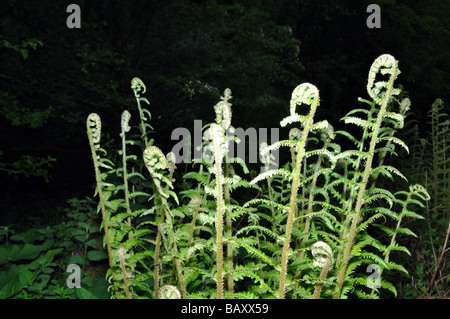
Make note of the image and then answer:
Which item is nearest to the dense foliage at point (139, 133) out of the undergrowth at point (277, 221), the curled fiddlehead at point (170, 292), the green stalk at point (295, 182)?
the undergrowth at point (277, 221)

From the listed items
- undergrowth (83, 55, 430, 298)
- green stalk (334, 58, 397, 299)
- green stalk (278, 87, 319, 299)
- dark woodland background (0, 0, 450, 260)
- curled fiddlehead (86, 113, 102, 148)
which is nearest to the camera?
green stalk (278, 87, 319, 299)

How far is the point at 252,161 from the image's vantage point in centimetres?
577

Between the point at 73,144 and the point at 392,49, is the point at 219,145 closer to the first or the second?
the point at 73,144

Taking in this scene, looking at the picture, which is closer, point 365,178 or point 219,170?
point 219,170

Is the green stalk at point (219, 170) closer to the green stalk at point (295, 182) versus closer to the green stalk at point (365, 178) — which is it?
the green stalk at point (295, 182)

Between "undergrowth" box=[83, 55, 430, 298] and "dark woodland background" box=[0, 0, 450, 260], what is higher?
"dark woodland background" box=[0, 0, 450, 260]

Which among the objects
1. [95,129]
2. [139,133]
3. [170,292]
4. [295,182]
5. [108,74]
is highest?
[108,74]

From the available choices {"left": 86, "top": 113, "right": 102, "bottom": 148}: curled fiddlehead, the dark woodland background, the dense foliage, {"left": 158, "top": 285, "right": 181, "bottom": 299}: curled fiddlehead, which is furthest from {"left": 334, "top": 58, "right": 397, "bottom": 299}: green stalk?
the dark woodland background

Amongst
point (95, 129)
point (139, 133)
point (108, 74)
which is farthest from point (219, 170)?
point (139, 133)

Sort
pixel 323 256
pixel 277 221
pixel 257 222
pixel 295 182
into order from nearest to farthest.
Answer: pixel 295 182 < pixel 323 256 < pixel 257 222 < pixel 277 221

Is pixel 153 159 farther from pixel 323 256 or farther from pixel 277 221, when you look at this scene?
pixel 277 221

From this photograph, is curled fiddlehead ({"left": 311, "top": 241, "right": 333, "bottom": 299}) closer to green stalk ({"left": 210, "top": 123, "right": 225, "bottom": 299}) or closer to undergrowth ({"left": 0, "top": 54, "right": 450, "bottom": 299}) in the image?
undergrowth ({"left": 0, "top": 54, "right": 450, "bottom": 299})
